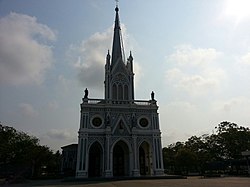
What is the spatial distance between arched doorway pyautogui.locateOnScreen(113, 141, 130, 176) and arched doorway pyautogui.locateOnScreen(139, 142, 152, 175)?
9.20 ft

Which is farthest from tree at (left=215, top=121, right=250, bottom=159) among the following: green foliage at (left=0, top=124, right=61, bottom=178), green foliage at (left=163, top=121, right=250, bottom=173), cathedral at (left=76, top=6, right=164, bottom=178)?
green foliage at (left=0, top=124, right=61, bottom=178)

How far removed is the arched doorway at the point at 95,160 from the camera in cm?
3572

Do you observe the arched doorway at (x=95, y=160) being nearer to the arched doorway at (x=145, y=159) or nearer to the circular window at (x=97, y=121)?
the circular window at (x=97, y=121)

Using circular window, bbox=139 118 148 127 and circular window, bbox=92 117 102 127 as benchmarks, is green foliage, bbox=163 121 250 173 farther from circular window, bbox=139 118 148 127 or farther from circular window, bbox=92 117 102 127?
circular window, bbox=92 117 102 127

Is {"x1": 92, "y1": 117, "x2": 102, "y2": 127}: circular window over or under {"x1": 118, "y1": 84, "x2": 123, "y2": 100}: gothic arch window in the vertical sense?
under

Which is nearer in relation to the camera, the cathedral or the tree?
the cathedral

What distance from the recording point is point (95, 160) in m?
36.6

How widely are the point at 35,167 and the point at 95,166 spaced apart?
11062 millimetres

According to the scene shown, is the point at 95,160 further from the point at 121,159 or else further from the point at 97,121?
the point at 97,121

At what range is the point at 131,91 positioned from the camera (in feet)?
130

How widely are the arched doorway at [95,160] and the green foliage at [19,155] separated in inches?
304

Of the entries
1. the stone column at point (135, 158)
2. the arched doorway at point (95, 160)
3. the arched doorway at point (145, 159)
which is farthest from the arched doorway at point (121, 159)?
the arched doorway at point (145, 159)

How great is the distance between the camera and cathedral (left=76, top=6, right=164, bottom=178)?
3409 cm

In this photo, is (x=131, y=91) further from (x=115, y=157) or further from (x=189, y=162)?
(x=189, y=162)
